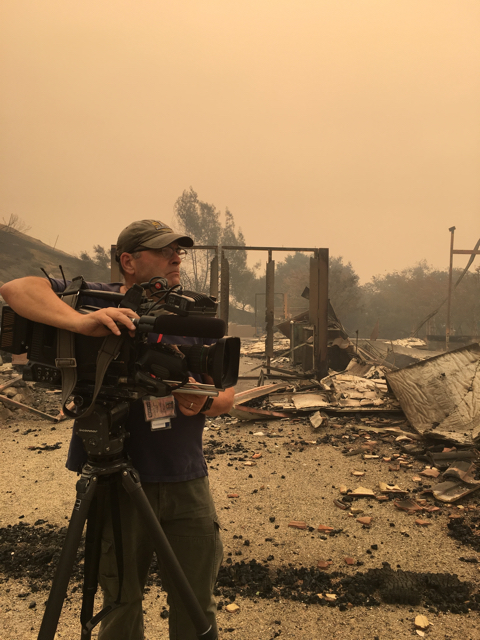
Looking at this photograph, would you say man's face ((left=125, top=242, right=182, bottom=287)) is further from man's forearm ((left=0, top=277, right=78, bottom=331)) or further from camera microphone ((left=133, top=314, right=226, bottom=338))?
camera microphone ((left=133, top=314, right=226, bottom=338))

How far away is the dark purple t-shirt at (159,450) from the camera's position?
148cm

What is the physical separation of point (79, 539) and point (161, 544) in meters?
0.22

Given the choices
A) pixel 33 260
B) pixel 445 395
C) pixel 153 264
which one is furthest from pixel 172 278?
pixel 33 260

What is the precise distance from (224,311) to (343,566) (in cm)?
625

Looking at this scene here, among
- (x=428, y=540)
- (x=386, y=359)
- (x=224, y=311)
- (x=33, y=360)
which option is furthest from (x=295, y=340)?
(x=33, y=360)

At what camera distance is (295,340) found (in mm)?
13422

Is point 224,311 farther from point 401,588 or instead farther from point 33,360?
point 33,360

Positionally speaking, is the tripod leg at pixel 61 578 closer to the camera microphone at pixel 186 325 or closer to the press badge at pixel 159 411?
the press badge at pixel 159 411

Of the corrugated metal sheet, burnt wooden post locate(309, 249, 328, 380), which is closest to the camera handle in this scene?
the corrugated metal sheet

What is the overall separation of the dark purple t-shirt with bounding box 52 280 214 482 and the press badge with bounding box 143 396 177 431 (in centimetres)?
9

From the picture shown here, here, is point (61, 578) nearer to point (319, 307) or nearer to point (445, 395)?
point (445, 395)

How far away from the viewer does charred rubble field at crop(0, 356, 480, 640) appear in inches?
90.4

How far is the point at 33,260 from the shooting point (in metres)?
34.5

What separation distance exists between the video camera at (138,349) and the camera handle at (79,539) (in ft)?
0.74
